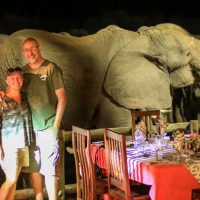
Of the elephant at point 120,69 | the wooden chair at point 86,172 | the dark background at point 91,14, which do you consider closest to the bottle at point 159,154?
the wooden chair at point 86,172

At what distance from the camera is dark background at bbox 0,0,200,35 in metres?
6.43

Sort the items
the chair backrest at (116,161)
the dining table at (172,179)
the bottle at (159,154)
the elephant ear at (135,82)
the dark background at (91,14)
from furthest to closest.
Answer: the elephant ear at (135,82), the dark background at (91,14), the bottle at (159,154), the chair backrest at (116,161), the dining table at (172,179)

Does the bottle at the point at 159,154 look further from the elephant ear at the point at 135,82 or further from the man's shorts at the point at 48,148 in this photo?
the elephant ear at the point at 135,82

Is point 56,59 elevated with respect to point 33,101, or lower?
elevated

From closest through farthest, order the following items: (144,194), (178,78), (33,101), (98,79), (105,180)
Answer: (144,194)
(105,180)
(33,101)
(98,79)
(178,78)

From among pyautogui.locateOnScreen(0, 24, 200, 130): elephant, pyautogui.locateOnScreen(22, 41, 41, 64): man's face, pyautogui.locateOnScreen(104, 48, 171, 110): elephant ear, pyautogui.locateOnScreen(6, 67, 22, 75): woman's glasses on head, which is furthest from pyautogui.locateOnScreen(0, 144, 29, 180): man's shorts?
pyautogui.locateOnScreen(104, 48, 171, 110): elephant ear

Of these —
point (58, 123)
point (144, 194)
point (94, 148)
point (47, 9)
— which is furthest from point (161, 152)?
point (47, 9)

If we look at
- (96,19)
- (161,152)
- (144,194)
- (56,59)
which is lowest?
(144,194)

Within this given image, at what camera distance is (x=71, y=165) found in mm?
7004

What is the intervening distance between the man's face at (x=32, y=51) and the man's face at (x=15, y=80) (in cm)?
20

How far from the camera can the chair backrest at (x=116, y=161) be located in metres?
4.42

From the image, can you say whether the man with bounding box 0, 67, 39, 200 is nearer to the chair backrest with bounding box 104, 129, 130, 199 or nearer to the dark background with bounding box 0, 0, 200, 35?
the dark background with bounding box 0, 0, 200, 35

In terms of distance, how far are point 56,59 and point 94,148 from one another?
1.62m

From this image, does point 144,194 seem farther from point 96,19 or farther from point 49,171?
point 96,19
